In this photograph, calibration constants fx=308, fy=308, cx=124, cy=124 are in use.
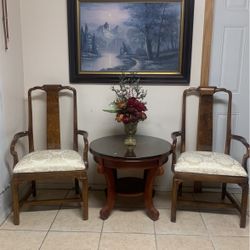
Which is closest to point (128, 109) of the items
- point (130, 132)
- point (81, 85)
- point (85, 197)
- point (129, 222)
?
point (130, 132)

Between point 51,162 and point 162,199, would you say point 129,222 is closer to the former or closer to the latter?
point 162,199

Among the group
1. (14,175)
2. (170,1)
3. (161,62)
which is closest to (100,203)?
(14,175)

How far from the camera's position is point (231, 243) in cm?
220

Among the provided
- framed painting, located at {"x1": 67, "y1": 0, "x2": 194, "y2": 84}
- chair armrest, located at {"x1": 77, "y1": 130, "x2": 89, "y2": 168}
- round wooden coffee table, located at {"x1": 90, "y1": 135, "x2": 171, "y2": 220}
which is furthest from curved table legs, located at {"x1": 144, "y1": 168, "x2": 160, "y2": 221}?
framed painting, located at {"x1": 67, "y1": 0, "x2": 194, "y2": 84}

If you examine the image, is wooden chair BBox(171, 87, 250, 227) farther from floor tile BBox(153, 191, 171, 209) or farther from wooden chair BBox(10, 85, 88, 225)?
wooden chair BBox(10, 85, 88, 225)

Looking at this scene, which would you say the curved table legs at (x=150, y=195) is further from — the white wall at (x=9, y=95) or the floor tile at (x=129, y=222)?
the white wall at (x=9, y=95)

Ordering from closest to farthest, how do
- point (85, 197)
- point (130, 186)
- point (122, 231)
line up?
point (122, 231) → point (85, 197) → point (130, 186)

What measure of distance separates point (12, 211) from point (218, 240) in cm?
165

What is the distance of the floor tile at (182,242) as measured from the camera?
2137 mm

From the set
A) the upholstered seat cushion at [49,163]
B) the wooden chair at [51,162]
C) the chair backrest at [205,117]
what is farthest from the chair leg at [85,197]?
the chair backrest at [205,117]

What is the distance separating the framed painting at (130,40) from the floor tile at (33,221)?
47.2 inches

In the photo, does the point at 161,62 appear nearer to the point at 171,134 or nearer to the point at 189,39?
the point at 189,39

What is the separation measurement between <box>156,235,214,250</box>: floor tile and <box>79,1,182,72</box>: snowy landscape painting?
1.43m

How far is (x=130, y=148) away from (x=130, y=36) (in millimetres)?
1016
